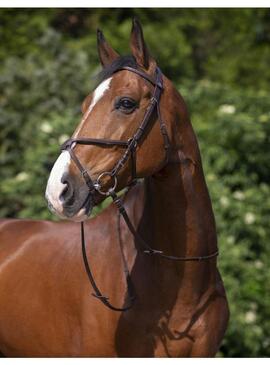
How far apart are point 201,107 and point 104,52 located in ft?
15.5

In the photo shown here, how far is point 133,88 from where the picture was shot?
2893 mm

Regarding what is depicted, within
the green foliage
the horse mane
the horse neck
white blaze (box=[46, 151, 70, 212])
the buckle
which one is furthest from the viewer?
the green foliage

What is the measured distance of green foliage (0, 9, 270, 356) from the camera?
19.0ft

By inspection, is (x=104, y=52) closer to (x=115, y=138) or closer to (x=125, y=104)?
(x=125, y=104)

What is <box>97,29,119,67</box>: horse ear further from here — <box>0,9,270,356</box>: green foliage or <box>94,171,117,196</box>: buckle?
<box>0,9,270,356</box>: green foliage

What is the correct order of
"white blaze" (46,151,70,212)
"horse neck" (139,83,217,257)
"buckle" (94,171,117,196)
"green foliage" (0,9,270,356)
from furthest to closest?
1. "green foliage" (0,9,270,356)
2. "horse neck" (139,83,217,257)
3. "buckle" (94,171,117,196)
4. "white blaze" (46,151,70,212)

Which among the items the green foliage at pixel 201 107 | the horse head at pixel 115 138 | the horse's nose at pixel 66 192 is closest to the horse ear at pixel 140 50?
the horse head at pixel 115 138

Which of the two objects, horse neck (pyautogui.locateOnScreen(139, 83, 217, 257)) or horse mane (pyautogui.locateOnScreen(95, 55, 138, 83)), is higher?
horse mane (pyautogui.locateOnScreen(95, 55, 138, 83))

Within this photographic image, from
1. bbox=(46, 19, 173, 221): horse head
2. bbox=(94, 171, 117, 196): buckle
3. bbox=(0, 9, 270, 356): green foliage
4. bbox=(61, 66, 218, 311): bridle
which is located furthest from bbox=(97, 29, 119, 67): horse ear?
bbox=(0, 9, 270, 356): green foliage

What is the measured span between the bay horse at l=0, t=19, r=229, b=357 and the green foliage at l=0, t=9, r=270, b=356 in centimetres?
228

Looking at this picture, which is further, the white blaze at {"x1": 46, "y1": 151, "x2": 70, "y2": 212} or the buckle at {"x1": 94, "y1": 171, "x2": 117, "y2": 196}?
the buckle at {"x1": 94, "y1": 171, "x2": 117, "y2": 196}

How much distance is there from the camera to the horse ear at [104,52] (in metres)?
3.11
